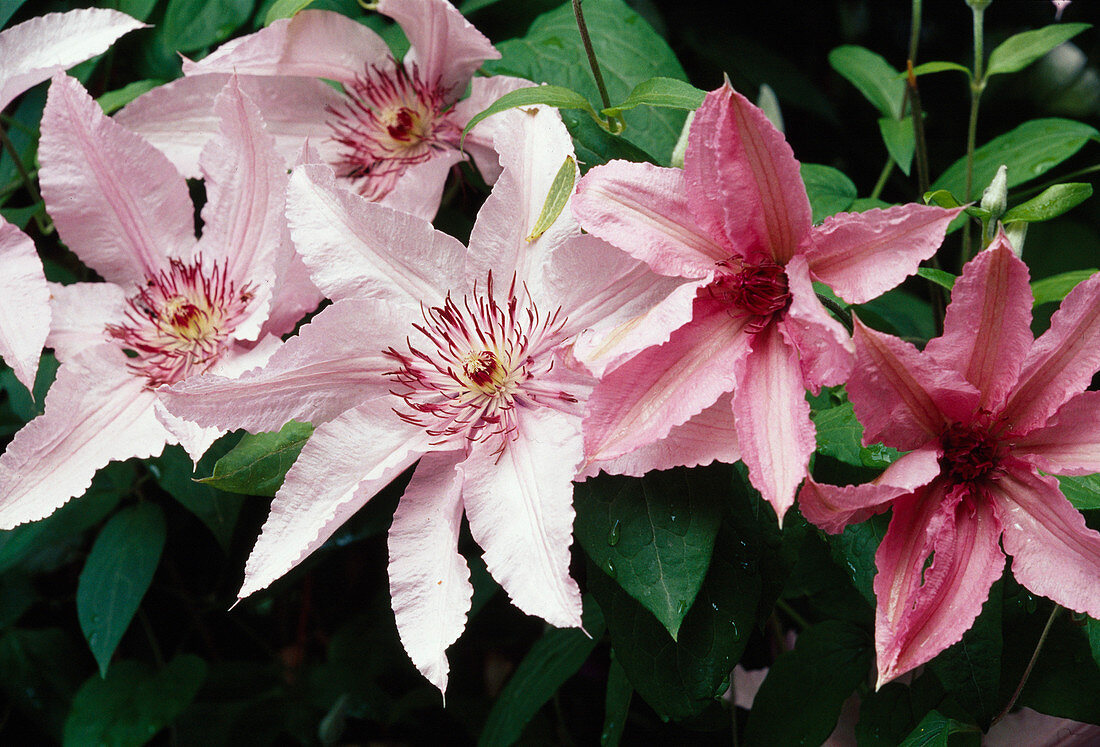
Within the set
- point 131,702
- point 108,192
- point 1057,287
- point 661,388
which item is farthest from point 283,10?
point 131,702

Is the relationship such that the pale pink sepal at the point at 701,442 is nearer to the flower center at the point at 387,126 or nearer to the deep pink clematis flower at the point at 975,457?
the deep pink clematis flower at the point at 975,457

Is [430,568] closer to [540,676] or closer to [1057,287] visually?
[540,676]

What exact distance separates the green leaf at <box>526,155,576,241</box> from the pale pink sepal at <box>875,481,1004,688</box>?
245 millimetres

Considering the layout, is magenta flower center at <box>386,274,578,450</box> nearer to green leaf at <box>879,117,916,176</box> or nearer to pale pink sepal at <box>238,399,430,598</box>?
pale pink sepal at <box>238,399,430,598</box>

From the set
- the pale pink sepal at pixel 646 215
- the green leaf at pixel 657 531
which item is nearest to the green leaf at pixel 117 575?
the green leaf at pixel 657 531

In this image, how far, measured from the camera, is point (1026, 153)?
2.54ft

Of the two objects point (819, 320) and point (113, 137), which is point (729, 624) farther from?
point (113, 137)

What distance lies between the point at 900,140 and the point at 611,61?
0.30 m

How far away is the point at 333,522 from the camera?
0.49 metres

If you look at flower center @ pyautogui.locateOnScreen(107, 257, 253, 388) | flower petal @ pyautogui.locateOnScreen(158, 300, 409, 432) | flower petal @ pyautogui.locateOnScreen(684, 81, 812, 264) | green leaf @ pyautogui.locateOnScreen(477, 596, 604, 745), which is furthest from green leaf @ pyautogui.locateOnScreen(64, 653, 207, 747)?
flower petal @ pyautogui.locateOnScreen(684, 81, 812, 264)

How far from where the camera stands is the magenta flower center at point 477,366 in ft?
1.73

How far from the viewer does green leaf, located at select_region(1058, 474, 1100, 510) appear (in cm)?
48

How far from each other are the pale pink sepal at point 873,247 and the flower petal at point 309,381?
9.9 inches

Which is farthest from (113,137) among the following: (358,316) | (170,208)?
(358,316)
